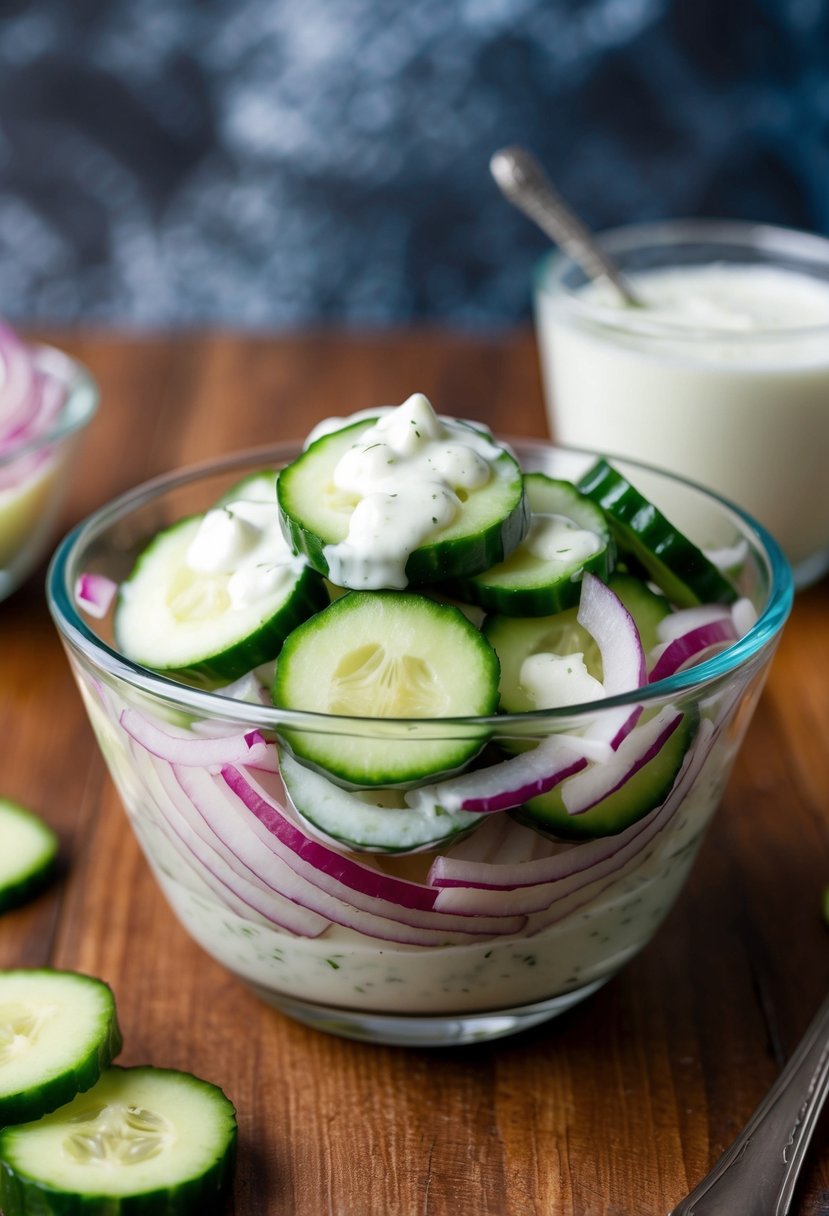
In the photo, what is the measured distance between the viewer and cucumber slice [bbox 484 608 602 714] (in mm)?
930

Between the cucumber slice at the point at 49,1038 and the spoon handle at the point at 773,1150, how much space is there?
0.41 m

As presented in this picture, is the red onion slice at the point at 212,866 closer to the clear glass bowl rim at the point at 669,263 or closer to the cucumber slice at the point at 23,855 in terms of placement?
the cucumber slice at the point at 23,855

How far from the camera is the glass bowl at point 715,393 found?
5.56 ft

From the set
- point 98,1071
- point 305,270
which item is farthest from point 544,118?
point 98,1071

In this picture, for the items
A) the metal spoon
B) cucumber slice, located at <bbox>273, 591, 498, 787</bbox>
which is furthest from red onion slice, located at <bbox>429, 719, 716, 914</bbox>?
the metal spoon

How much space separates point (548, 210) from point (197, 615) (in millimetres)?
1045

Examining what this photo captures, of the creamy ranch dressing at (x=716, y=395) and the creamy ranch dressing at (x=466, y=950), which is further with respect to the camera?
the creamy ranch dressing at (x=716, y=395)

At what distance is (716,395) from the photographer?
1702mm

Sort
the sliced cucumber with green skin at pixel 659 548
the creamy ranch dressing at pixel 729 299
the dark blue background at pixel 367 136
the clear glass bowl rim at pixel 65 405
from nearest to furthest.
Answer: the sliced cucumber with green skin at pixel 659 548
the clear glass bowl rim at pixel 65 405
the creamy ranch dressing at pixel 729 299
the dark blue background at pixel 367 136

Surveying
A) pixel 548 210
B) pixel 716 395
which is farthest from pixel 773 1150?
pixel 548 210

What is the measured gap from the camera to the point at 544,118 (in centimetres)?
329

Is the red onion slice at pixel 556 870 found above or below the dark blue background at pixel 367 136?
above

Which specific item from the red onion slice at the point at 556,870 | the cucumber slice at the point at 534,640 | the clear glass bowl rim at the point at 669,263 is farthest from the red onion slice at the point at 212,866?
the clear glass bowl rim at the point at 669,263

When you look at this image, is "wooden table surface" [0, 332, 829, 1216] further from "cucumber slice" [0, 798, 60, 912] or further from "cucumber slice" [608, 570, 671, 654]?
"cucumber slice" [608, 570, 671, 654]
